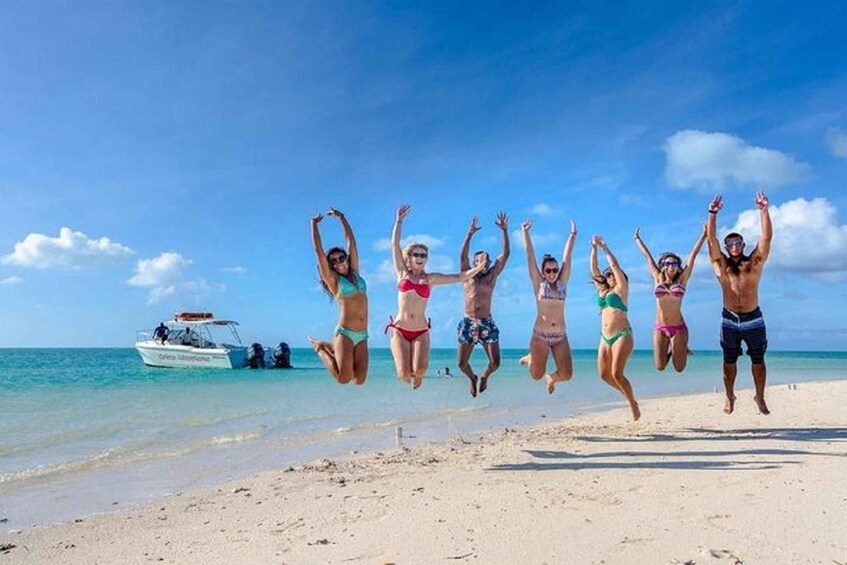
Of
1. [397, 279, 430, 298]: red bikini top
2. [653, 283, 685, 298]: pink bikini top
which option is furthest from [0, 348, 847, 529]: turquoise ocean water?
[653, 283, 685, 298]: pink bikini top

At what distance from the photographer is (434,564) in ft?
17.7

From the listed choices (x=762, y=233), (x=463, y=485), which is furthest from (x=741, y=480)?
(x=762, y=233)

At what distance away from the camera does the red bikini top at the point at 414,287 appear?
9.38 meters

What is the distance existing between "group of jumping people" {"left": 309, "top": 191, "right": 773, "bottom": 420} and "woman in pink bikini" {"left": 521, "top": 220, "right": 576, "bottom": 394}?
2cm

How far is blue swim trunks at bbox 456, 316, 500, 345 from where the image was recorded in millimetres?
10852

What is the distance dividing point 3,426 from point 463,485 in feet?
54.0

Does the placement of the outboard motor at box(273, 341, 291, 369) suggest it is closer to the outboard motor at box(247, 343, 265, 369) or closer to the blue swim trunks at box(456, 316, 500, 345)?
the outboard motor at box(247, 343, 265, 369)

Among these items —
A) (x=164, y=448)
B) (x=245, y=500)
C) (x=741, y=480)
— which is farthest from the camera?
(x=164, y=448)

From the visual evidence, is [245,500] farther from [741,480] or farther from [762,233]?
[762,233]

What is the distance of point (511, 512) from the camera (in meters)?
6.76

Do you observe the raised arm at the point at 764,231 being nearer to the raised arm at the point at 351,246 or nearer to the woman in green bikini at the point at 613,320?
the woman in green bikini at the point at 613,320

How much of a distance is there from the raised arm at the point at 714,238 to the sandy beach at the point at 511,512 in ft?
9.68

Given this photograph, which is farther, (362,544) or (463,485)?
(463,485)

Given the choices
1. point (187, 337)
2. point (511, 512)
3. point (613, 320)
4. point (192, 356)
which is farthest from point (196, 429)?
point (187, 337)
